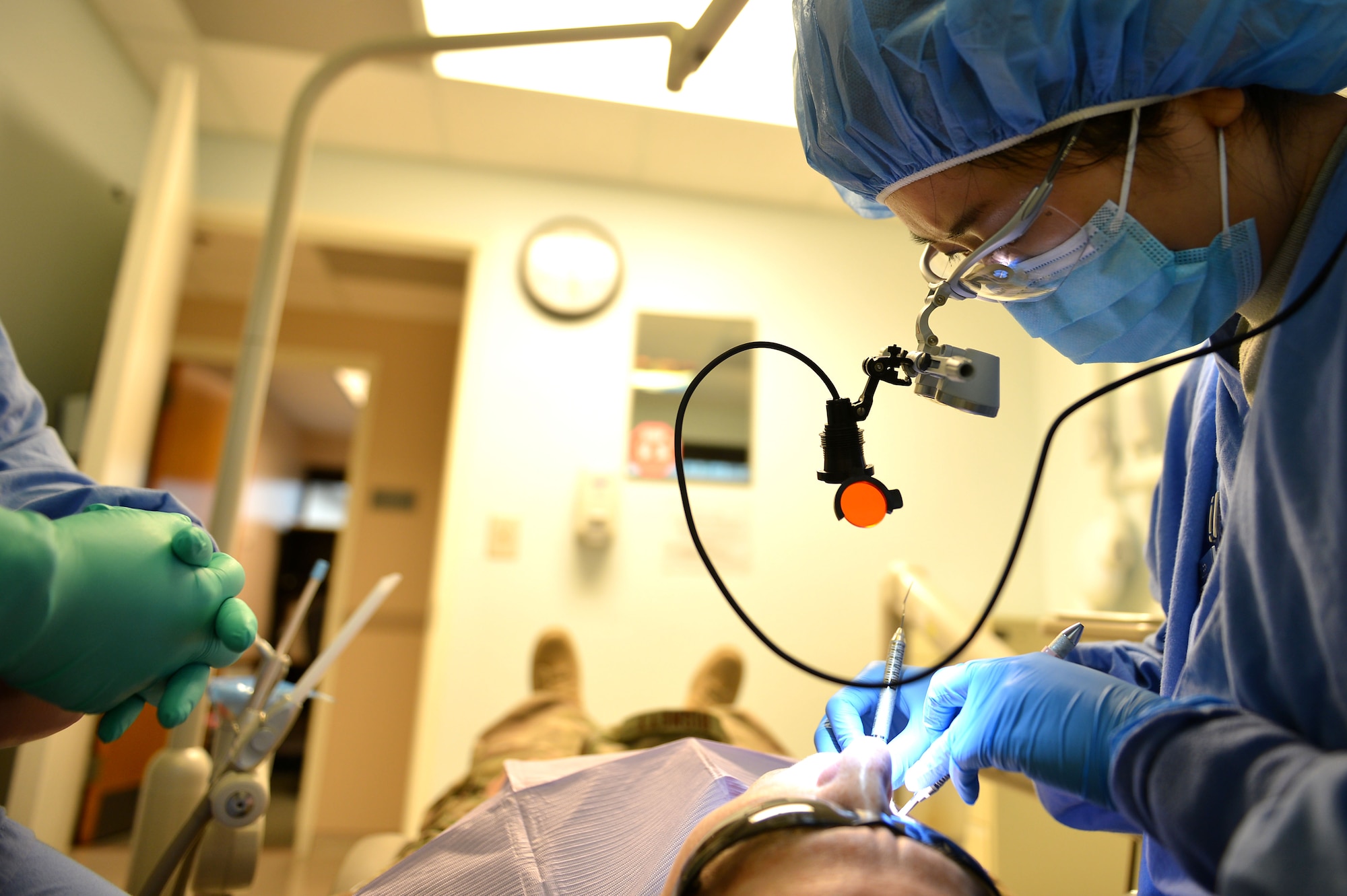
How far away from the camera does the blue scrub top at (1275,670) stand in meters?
0.40

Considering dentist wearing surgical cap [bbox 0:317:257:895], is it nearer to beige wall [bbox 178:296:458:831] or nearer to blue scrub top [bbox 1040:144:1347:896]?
blue scrub top [bbox 1040:144:1347:896]

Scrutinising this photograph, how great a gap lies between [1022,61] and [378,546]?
11.8ft

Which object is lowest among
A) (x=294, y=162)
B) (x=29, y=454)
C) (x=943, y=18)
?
(x=29, y=454)

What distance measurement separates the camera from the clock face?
2562mm

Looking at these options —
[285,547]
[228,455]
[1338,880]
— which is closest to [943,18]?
[1338,880]

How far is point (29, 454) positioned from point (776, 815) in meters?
0.81

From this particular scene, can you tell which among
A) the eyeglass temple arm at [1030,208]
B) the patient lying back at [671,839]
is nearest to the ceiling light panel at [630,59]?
the eyeglass temple arm at [1030,208]

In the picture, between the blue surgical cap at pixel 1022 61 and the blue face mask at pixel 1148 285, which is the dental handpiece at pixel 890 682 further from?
the blue surgical cap at pixel 1022 61

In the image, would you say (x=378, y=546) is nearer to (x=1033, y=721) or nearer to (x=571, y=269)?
(x=571, y=269)

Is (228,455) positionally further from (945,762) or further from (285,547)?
(285,547)

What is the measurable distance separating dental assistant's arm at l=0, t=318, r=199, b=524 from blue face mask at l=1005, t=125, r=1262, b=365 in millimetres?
840

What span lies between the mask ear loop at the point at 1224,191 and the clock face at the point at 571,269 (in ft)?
6.82

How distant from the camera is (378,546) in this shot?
3.70 m

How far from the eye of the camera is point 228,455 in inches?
49.3
